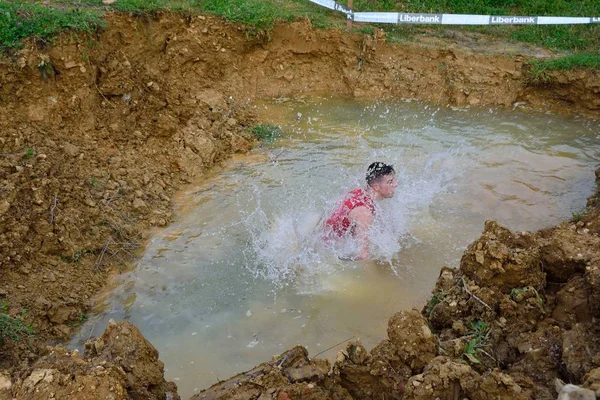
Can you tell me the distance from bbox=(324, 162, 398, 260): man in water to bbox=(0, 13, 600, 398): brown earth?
151 centimetres

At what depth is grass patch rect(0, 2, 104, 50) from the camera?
6.73 metres

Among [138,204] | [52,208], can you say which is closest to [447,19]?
[138,204]

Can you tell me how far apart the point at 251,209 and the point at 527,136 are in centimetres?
466

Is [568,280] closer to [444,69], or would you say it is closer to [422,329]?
[422,329]

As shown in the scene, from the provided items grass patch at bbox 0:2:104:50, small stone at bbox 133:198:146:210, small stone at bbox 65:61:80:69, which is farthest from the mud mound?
grass patch at bbox 0:2:104:50

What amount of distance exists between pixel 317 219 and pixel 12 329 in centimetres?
344

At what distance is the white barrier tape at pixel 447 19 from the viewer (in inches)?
390

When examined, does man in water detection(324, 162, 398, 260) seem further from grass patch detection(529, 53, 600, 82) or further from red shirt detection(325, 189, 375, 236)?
grass patch detection(529, 53, 600, 82)

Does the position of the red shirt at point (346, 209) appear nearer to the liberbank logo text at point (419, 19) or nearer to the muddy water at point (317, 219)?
the muddy water at point (317, 219)

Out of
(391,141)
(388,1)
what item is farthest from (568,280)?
(388,1)

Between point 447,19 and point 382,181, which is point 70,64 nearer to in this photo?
point 382,181

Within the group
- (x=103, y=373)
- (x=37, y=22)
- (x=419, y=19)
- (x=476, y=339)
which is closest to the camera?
(x=103, y=373)

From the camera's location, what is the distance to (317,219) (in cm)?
652

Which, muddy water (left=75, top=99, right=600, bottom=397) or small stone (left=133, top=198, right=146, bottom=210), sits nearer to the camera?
muddy water (left=75, top=99, right=600, bottom=397)
